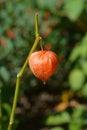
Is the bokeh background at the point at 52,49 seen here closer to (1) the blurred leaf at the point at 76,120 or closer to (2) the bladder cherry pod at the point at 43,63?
(1) the blurred leaf at the point at 76,120

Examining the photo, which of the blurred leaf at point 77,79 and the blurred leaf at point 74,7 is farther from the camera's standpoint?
the blurred leaf at point 77,79

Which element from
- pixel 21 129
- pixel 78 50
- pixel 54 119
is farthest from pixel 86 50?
pixel 21 129

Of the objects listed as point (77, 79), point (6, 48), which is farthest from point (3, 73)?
point (77, 79)

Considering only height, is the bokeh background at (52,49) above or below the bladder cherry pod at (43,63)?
below

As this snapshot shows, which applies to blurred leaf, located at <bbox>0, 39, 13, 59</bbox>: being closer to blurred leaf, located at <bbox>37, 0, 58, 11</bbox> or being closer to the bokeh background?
the bokeh background

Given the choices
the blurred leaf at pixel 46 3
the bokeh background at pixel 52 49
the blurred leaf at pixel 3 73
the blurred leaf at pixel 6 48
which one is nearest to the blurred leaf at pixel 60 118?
the bokeh background at pixel 52 49
